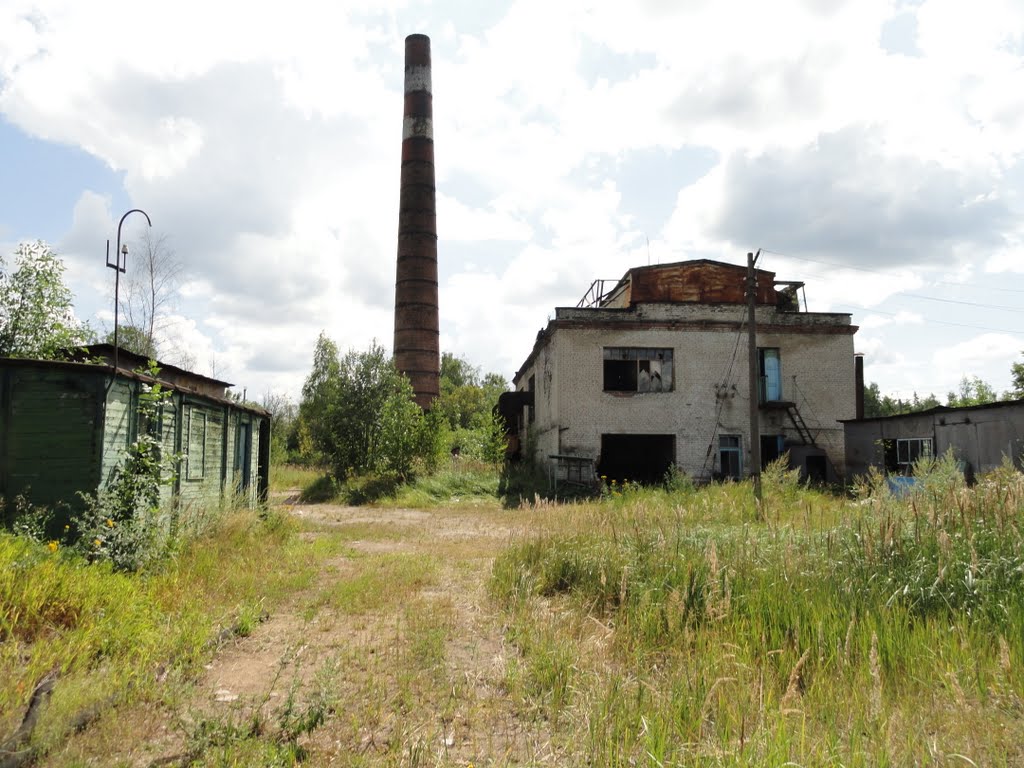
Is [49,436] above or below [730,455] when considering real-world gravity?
above

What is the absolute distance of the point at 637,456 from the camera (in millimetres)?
24562

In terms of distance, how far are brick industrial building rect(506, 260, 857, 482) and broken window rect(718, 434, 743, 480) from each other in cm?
3

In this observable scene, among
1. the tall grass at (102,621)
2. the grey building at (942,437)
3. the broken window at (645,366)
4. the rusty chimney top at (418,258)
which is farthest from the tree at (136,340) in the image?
the grey building at (942,437)

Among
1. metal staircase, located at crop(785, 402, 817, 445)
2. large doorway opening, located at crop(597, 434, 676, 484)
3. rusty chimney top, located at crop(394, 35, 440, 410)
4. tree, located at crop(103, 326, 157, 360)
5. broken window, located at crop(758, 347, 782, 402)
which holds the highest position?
rusty chimney top, located at crop(394, 35, 440, 410)

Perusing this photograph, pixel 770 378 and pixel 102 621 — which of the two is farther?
pixel 770 378

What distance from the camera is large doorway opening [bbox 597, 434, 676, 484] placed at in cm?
2169

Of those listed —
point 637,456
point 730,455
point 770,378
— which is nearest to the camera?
point 730,455

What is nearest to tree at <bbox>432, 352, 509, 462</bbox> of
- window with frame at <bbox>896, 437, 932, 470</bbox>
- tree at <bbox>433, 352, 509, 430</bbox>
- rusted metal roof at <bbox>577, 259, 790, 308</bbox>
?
tree at <bbox>433, 352, 509, 430</bbox>

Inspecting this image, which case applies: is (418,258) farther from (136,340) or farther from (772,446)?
(772,446)

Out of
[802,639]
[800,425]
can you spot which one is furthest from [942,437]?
[802,639]

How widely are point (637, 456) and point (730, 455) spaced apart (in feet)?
13.5

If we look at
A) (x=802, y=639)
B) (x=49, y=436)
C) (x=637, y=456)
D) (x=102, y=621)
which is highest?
(x=49, y=436)

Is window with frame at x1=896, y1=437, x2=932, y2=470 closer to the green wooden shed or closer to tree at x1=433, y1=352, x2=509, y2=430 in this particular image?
the green wooden shed

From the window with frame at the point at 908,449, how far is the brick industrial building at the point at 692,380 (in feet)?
8.33
